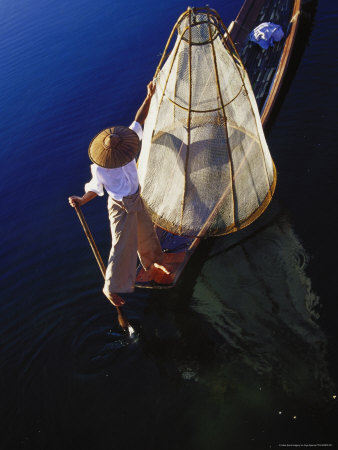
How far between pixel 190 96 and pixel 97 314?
283 cm

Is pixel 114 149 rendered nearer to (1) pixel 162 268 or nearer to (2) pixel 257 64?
(1) pixel 162 268

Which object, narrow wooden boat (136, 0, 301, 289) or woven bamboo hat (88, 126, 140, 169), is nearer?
woven bamboo hat (88, 126, 140, 169)

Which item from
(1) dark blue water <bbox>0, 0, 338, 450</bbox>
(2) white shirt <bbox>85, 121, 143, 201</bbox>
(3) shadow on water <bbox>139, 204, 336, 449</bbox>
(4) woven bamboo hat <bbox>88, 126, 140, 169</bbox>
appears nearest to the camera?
(4) woven bamboo hat <bbox>88, 126, 140, 169</bbox>

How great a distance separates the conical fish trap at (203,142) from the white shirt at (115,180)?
1.98ft

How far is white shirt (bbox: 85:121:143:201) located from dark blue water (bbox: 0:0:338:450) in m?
1.78

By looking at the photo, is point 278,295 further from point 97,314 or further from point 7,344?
point 7,344

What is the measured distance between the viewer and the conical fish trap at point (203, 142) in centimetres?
363

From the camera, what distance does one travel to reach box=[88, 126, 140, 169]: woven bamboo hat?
131 inches

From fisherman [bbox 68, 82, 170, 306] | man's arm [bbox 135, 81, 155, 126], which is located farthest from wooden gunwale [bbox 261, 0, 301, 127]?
fisherman [bbox 68, 82, 170, 306]

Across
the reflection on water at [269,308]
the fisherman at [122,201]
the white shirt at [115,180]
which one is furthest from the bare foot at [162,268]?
the white shirt at [115,180]

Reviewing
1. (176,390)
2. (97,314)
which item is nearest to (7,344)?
(97,314)

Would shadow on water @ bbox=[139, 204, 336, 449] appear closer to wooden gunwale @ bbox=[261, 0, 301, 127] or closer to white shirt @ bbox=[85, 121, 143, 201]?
wooden gunwale @ bbox=[261, 0, 301, 127]

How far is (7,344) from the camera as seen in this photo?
4.82m

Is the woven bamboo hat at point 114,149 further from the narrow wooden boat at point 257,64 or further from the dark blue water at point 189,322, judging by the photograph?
the dark blue water at point 189,322
